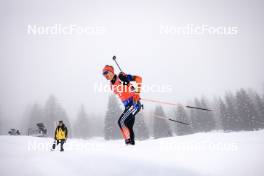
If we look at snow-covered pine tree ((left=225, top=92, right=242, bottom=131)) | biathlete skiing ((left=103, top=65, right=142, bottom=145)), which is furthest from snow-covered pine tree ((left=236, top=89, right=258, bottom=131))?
biathlete skiing ((left=103, top=65, right=142, bottom=145))

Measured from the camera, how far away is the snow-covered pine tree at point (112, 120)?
45.9 metres

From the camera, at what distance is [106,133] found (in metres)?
46.1

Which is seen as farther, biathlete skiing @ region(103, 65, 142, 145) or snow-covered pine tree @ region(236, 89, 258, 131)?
snow-covered pine tree @ region(236, 89, 258, 131)

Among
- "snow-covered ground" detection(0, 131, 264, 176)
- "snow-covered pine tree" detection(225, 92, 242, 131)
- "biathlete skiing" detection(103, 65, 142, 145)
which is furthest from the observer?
"snow-covered pine tree" detection(225, 92, 242, 131)

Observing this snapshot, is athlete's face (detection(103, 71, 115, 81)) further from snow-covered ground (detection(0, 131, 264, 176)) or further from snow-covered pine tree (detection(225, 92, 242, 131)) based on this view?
snow-covered pine tree (detection(225, 92, 242, 131))

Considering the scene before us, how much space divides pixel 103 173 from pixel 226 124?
50.3m

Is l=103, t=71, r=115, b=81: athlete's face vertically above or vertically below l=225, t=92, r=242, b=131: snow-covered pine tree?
above

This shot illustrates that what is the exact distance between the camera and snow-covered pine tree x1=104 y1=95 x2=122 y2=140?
45.9 metres

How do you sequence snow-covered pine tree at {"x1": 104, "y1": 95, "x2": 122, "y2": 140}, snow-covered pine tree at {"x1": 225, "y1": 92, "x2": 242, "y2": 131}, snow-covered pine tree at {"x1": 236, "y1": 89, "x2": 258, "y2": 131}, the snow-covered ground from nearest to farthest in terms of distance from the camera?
1. the snow-covered ground
2. snow-covered pine tree at {"x1": 104, "y1": 95, "x2": 122, "y2": 140}
3. snow-covered pine tree at {"x1": 236, "y1": 89, "x2": 258, "y2": 131}
4. snow-covered pine tree at {"x1": 225, "y1": 92, "x2": 242, "y2": 131}

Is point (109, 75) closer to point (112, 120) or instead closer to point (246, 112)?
point (112, 120)

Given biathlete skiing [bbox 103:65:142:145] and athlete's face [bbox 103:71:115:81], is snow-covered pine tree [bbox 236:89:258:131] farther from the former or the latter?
athlete's face [bbox 103:71:115:81]

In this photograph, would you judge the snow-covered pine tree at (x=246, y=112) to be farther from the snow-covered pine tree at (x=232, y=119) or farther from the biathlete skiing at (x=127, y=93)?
the biathlete skiing at (x=127, y=93)

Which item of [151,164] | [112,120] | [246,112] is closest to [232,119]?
[246,112]

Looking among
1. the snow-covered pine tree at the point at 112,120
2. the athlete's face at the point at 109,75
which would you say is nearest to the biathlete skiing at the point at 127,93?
the athlete's face at the point at 109,75
